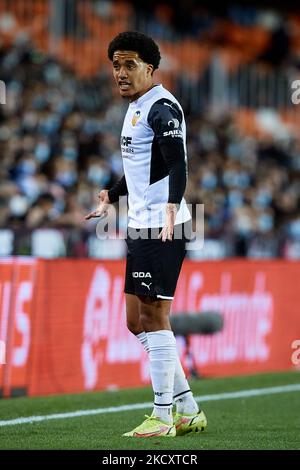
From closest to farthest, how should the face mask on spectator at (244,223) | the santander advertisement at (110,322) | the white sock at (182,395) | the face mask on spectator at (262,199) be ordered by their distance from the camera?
the white sock at (182,395), the santander advertisement at (110,322), the face mask on spectator at (244,223), the face mask on spectator at (262,199)

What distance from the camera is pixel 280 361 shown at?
1471cm

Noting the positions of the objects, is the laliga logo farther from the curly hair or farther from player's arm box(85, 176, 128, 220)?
player's arm box(85, 176, 128, 220)

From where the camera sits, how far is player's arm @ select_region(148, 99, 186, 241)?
702 centimetres

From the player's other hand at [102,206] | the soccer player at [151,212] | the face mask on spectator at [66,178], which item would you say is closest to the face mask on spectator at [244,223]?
the face mask on spectator at [66,178]

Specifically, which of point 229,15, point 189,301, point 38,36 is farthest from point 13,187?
point 229,15

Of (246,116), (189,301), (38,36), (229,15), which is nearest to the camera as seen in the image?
(189,301)

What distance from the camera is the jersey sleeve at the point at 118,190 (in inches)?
310

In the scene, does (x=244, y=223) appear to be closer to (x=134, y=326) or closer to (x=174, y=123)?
(x=134, y=326)

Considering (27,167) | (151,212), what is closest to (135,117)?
(151,212)

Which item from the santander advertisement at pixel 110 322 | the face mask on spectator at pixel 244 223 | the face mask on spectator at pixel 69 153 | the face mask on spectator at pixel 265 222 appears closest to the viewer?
the santander advertisement at pixel 110 322

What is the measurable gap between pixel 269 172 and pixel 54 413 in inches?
559

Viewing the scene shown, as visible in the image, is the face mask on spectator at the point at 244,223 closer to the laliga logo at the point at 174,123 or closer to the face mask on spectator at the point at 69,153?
the face mask on spectator at the point at 69,153

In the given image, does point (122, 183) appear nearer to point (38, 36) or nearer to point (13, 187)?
point (13, 187)

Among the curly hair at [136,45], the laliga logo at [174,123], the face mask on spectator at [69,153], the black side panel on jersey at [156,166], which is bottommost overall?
the black side panel on jersey at [156,166]
